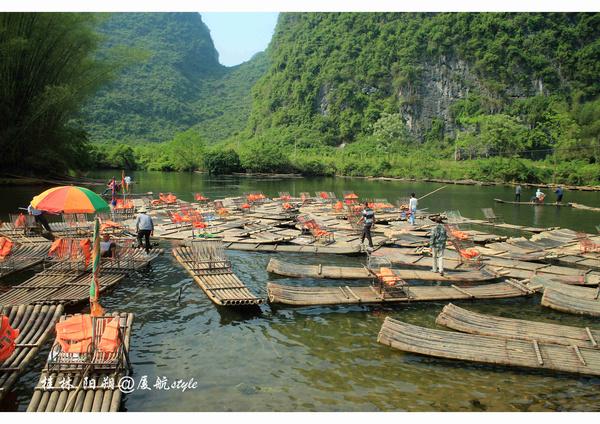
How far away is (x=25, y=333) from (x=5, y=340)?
3.94ft

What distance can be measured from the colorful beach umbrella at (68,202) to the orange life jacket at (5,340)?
5177 millimetres

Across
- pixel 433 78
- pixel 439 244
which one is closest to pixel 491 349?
pixel 439 244

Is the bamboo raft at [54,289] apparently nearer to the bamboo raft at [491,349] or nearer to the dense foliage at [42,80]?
the bamboo raft at [491,349]

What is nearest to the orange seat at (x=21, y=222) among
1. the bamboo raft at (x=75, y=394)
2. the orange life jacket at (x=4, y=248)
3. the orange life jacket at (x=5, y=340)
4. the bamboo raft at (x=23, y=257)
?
the bamboo raft at (x=23, y=257)

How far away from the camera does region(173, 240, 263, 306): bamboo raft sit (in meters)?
11.1

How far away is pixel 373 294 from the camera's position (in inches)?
482

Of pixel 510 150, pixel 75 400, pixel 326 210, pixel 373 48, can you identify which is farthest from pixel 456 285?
pixel 373 48

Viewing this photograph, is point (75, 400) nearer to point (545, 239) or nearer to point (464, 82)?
point (545, 239)

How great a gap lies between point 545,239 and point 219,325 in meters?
15.3

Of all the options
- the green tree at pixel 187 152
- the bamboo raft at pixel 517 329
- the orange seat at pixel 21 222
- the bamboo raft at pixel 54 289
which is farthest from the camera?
the green tree at pixel 187 152

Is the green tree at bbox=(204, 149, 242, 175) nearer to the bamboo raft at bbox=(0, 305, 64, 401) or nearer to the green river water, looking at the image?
the green river water

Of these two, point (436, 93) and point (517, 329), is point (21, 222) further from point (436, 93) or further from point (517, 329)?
point (436, 93)

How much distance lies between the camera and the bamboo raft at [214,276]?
11.1m

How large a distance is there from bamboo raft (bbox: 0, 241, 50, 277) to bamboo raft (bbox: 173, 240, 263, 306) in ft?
14.7
